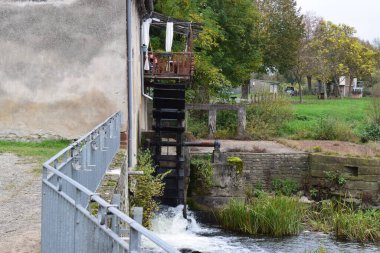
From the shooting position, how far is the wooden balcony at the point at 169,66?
18922mm

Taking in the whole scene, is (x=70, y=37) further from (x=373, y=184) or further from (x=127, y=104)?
(x=373, y=184)

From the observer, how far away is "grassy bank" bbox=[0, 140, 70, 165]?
12.5 metres

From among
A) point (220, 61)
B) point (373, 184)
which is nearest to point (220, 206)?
point (373, 184)

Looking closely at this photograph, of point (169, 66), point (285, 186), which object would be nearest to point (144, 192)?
point (169, 66)

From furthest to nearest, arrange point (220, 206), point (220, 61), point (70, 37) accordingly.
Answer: point (220, 61)
point (220, 206)
point (70, 37)

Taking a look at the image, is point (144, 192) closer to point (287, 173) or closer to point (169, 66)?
point (169, 66)

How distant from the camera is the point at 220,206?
19.2m

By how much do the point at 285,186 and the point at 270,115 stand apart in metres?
7.08

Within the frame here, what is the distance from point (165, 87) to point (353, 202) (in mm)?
7338

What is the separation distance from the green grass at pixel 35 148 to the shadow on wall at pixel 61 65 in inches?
13.7

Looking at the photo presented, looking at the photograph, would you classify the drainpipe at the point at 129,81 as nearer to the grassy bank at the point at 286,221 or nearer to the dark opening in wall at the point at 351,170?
the grassy bank at the point at 286,221

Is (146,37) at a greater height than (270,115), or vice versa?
(146,37)

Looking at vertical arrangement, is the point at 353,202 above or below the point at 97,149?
below

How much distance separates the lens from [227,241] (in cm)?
1595
